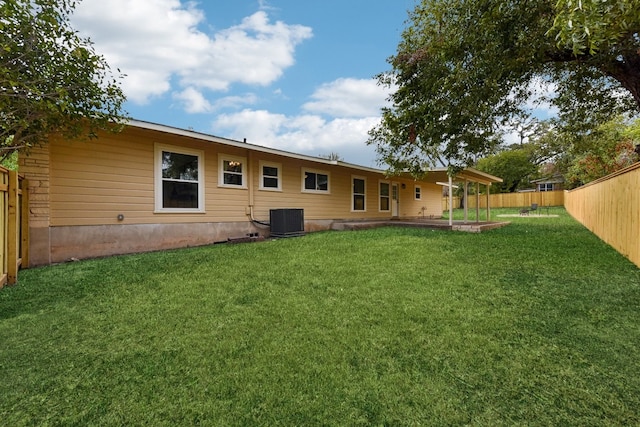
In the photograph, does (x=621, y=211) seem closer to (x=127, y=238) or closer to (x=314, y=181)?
(x=314, y=181)

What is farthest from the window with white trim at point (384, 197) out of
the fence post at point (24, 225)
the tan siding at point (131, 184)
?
the fence post at point (24, 225)

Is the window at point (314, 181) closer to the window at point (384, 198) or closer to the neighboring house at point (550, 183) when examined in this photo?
the window at point (384, 198)

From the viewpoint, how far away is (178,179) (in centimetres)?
815

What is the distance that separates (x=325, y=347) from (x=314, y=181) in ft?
31.6

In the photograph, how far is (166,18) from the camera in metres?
8.45

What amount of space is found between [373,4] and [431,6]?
9.90ft

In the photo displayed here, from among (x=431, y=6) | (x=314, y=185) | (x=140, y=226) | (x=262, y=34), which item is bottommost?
(x=140, y=226)

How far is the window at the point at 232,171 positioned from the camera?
29.5ft

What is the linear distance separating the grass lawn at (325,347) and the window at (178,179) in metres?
3.15

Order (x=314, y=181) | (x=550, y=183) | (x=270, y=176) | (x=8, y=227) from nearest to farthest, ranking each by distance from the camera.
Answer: (x=8, y=227)
(x=270, y=176)
(x=314, y=181)
(x=550, y=183)

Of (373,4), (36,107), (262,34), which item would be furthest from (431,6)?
(36,107)

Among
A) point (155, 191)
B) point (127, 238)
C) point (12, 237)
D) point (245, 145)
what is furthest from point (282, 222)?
point (12, 237)

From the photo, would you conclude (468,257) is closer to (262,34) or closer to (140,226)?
(140,226)

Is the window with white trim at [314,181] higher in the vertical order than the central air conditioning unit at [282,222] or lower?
higher
